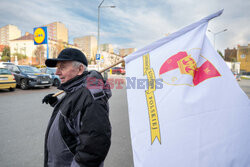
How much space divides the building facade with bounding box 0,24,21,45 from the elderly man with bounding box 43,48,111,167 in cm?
14485

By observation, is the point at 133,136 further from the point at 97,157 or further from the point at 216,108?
the point at 216,108

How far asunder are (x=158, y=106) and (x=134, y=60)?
593 mm

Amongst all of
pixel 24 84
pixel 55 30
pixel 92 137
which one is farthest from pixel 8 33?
pixel 92 137

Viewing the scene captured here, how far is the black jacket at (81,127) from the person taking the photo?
121 centimetres

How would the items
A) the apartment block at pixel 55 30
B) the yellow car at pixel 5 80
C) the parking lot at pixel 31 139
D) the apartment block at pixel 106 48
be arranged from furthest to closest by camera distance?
the apartment block at pixel 55 30, the apartment block at pixel 106 48, the yellow car at pixel 5 80, the parking lot at pixel 31 139

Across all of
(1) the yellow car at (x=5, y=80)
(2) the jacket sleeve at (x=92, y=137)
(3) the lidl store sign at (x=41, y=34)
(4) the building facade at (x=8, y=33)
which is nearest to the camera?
(2) the jacket sleeve at (x=92, y=137)

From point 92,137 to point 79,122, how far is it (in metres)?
0.18

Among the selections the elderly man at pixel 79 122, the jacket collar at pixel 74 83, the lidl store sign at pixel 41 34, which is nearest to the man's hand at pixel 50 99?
the elderly man at pixel 79 122

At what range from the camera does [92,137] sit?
1199 millimetres

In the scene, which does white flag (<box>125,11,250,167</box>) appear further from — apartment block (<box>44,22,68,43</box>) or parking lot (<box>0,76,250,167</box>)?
apartment block (<box>44,22,68,43</box>)

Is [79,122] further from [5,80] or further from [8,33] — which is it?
[8,33]

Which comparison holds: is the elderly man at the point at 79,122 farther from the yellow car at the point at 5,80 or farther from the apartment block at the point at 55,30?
the apartment block at the point at 55,30

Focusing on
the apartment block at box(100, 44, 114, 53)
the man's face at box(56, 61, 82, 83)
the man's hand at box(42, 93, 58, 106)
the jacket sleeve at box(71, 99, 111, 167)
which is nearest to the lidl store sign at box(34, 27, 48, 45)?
the man's hand at box(42, 93, 58, 106)

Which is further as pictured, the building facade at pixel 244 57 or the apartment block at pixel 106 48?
the apartment block at pixel 106 48
